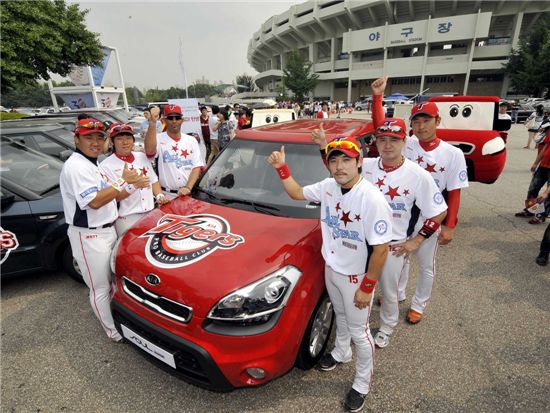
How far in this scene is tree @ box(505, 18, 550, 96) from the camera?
31.9m

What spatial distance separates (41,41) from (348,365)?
15116mm

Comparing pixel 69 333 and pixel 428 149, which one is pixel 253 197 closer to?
pixel 428 149

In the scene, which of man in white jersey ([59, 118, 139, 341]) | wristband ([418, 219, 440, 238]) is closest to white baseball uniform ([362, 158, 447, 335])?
wristband ([418, 219, 440, 238])

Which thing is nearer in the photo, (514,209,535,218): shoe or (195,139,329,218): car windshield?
Result: (195,139,329,218): car windshield

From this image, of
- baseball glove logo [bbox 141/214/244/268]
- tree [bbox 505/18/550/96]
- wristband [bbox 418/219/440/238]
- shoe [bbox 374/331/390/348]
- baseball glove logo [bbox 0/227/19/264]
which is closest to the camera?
baseball glove logo [bbox 141/214/244/268]

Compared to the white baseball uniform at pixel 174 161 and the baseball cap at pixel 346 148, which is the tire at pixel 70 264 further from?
the baseball cap at pixel 346 148

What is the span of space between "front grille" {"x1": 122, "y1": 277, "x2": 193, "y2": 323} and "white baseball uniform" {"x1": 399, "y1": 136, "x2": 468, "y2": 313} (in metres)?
2.08

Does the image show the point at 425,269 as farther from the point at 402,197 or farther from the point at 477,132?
the point at 477,132

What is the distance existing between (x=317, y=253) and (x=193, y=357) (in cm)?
104

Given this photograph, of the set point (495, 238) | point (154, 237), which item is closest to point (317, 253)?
point (154, 237)

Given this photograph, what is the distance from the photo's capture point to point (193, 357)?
5.91 ft

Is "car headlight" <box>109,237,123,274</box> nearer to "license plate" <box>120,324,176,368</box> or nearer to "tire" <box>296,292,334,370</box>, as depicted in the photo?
"license plate" <box>120,324,176,368</box>

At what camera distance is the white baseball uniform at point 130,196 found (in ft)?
9.12

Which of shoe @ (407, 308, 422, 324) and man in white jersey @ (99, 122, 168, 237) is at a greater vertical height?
man in white jersey @ (99, 122, 168, 237)
